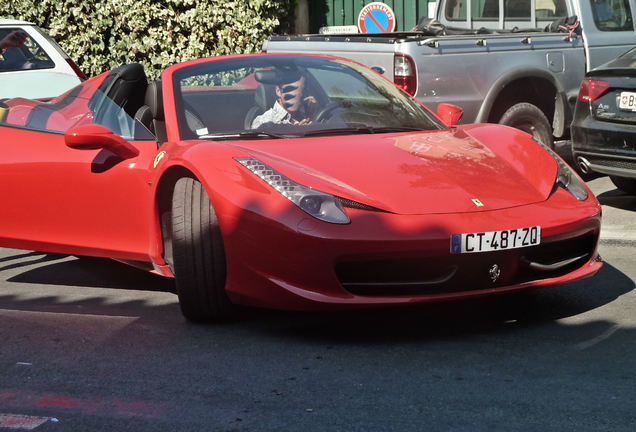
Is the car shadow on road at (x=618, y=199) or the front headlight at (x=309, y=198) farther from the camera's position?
the car shadow on road at (x=618, y=199)

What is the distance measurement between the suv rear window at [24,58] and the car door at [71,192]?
18.0 feet

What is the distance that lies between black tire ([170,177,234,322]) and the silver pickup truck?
4.31m

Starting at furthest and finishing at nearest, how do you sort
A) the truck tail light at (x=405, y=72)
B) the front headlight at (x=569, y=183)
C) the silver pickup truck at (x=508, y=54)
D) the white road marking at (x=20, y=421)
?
1. the silver pickup truck at (x=508, y=54)
2. the truck tail light at (x=405, y=72)
3. the front headlight at (x=569, y=183)
4. the white road marking at (x=20, y=421)

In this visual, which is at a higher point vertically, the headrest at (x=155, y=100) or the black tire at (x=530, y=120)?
the headrest at (x=155, y=100)

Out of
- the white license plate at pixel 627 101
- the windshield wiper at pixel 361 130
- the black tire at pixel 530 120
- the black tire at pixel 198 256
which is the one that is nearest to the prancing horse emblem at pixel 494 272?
the black tire at pixel 198 256

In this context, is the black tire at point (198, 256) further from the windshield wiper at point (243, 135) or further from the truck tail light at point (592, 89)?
the truck tail light at point (592, 89)

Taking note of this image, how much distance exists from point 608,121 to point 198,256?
177 inches

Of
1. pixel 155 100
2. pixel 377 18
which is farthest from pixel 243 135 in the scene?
pixel 377 18

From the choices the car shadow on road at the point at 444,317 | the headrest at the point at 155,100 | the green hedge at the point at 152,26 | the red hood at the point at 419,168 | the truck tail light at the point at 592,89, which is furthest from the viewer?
the green hedge at the point at 152,26

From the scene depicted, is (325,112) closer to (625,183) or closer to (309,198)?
(309,198)

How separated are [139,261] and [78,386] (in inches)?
68.8

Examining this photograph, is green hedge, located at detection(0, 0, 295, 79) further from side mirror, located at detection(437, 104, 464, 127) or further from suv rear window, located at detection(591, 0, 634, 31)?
side mirror, located at detection(437, 104, 464, 127)

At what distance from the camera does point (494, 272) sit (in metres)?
4.89

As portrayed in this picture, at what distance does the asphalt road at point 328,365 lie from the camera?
12.9 ft
